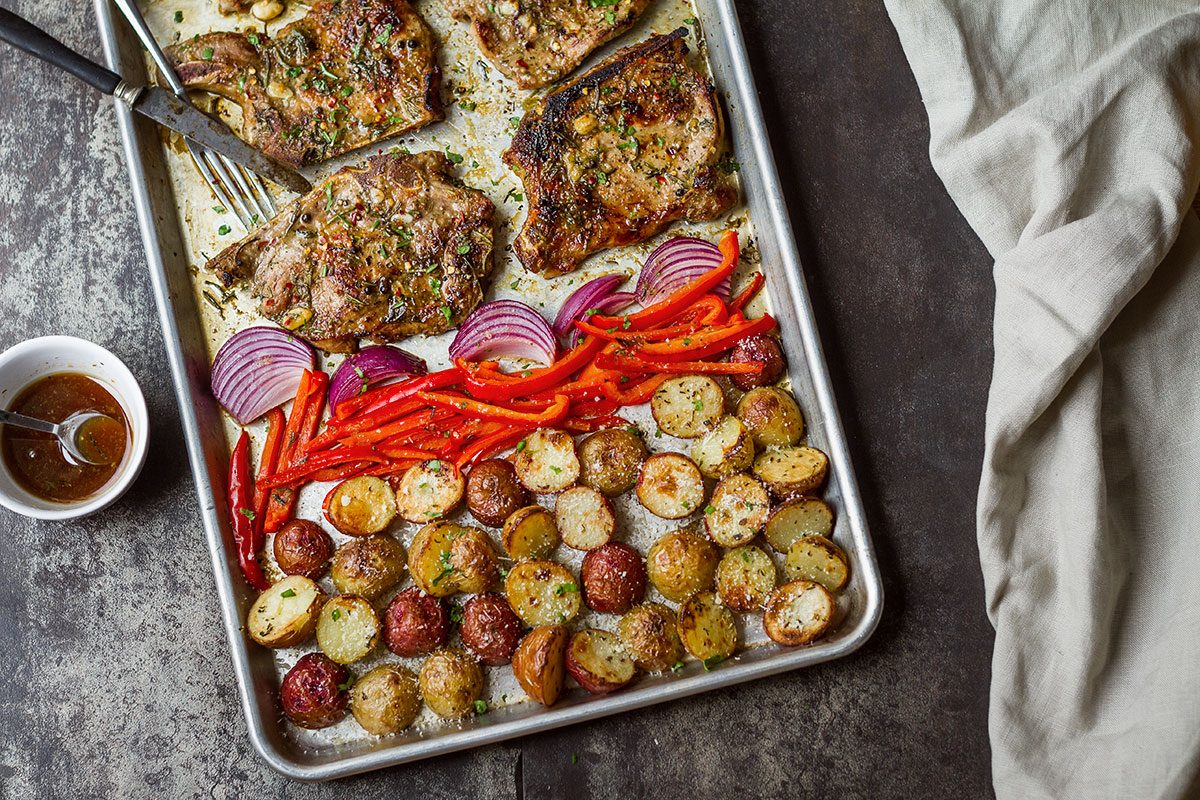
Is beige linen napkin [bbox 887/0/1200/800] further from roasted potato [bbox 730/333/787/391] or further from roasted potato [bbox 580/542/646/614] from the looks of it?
roasted potato [bbox 580/542/646/614]

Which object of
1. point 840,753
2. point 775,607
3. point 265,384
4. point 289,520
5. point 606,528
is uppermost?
A: point 265,384

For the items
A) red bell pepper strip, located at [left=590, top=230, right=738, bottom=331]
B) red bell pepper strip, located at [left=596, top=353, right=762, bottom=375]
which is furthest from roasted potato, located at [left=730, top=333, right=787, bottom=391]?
red bell pepper strip, located at [left=590, top=230, right=738, bottom=331]

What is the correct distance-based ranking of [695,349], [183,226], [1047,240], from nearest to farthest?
[1047,240], [695,349], [183,226]

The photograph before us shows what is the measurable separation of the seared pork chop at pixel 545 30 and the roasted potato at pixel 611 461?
4.79 feet

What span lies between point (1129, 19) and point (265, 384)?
3.43 metres

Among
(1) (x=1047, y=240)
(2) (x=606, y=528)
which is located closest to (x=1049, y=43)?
(1) (x=1047, y=240)

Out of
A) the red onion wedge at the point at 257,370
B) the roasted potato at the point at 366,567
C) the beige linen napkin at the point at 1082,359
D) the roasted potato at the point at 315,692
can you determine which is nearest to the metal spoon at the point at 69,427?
the red onion wedge at the point at 257,370

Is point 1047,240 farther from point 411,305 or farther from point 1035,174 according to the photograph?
point 411,305

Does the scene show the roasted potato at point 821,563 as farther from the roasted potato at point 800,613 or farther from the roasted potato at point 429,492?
the roasted potato at point 429,492

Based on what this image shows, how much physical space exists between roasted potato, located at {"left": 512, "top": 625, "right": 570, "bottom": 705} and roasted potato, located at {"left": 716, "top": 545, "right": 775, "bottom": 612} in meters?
0.59

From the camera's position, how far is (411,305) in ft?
12.1

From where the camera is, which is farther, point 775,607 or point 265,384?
point 265,384

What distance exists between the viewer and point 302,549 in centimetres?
355

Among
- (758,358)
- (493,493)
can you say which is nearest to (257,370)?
(493,493)
